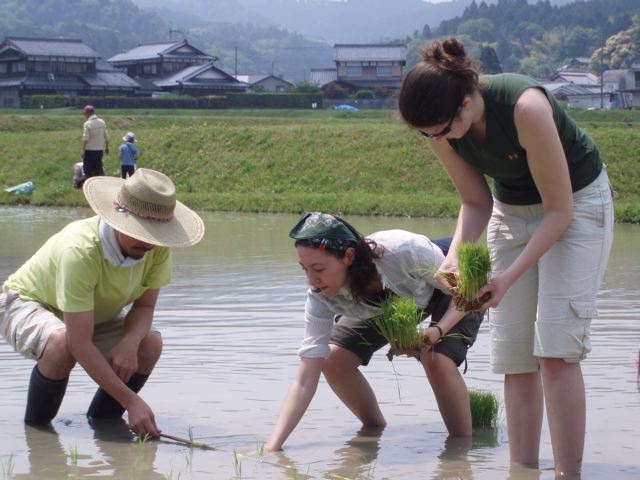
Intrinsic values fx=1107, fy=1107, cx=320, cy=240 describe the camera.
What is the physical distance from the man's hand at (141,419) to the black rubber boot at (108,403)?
400 millimetres

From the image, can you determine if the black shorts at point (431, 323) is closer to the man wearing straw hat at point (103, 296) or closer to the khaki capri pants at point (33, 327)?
the man wearing straw hat at point (103, 296)

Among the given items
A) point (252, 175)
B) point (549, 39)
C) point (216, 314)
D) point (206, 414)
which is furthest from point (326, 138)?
point (549, 39)

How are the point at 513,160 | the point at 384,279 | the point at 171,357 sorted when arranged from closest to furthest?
the point at 513,160 → the point at 384,279 → the point at 171,357

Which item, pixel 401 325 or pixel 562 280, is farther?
pixel 401 325

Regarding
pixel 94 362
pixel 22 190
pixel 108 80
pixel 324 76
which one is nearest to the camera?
pixel 94 362

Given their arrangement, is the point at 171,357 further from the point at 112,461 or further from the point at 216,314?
the point at 112,461

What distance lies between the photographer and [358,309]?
4199 mm

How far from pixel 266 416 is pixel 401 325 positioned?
1182mm

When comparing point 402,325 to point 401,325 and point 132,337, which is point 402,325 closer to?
point 401,325

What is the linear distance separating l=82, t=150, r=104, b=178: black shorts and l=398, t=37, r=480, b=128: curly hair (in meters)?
15.9

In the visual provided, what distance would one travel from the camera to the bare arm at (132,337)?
452 cm

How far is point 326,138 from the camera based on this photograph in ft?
86.0

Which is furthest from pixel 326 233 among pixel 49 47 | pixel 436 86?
pixel 49 47

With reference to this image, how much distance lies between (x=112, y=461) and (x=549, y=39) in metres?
146
